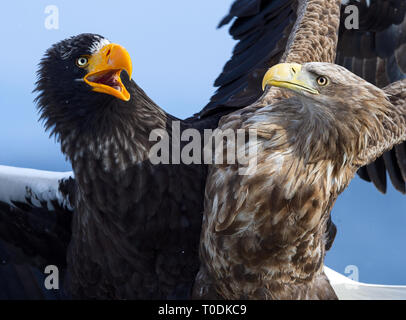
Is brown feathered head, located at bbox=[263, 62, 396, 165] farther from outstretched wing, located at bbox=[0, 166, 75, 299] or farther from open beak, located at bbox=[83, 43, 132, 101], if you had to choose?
outstretched wing, located at bbox=[0, 166, 75, 299]

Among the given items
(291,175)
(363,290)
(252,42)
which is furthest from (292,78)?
(363,290)

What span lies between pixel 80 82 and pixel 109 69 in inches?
7.2

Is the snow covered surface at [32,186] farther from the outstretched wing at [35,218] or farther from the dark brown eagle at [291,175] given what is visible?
the dark brown eagle at [291,175]

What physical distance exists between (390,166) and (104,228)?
1.84 m

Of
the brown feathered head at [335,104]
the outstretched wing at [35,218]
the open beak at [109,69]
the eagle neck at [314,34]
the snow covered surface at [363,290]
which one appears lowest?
the snow covered surface at [363,290]

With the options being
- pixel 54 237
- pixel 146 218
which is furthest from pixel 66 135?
pixel 54 237

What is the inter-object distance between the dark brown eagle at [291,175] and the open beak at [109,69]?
0.50 metres

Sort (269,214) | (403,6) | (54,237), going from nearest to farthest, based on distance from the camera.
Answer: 1. (269,214)
2. (54,237)
3. (403,6)

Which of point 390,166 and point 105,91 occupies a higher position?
point 105,91

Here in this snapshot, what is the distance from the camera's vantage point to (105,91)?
2770 mm

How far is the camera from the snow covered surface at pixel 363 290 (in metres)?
4.23

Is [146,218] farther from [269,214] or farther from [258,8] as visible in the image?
[258,8]

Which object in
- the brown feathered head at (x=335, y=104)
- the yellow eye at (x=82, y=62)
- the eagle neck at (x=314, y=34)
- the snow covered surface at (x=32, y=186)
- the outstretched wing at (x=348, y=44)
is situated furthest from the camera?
the outstretched wing at (x=348, y=44)

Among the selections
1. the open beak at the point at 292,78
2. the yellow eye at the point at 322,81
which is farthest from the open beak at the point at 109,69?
the yellow eye at the point at 322,81
